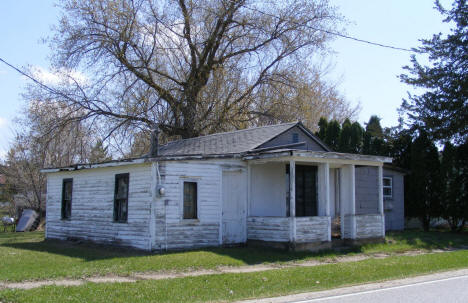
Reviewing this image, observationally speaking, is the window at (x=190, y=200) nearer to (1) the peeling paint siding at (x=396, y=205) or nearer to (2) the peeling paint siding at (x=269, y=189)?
(2) the peeling paint siding at (x=269, y=189)

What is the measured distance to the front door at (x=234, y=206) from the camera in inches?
628

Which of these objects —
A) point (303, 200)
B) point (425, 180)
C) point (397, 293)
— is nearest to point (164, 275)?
point (397, 293)

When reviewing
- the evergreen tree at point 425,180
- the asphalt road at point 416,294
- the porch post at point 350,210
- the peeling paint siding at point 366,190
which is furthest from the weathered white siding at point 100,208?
the evergreen tree at point 425,180

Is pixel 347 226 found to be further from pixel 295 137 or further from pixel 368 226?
pixel 295 137

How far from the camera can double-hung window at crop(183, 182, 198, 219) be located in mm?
15133

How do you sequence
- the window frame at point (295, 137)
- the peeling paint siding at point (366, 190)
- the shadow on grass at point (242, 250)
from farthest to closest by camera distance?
the peeling paint siding at point (366, 190) < the window frame at point (295, 137) < the shadow on grass at point (242, 250)

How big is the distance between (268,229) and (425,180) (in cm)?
1153

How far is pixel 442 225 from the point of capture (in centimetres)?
2714

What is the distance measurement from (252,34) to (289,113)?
17.4 ft

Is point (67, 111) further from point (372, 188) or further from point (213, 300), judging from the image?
point (213, 300)

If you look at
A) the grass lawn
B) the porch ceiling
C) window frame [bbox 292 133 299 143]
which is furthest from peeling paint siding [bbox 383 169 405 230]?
window frame [bbox 292 133 299 143]

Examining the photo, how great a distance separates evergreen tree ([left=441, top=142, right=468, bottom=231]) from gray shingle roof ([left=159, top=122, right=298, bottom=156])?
8.99 metres

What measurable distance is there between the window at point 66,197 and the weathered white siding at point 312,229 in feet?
31.3

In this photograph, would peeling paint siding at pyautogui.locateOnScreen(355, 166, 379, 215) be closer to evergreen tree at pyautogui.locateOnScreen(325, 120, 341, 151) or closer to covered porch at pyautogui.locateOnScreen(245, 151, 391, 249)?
evergreen tree at pyautogui.locateOnScreen(325, 120, 341, 151)
